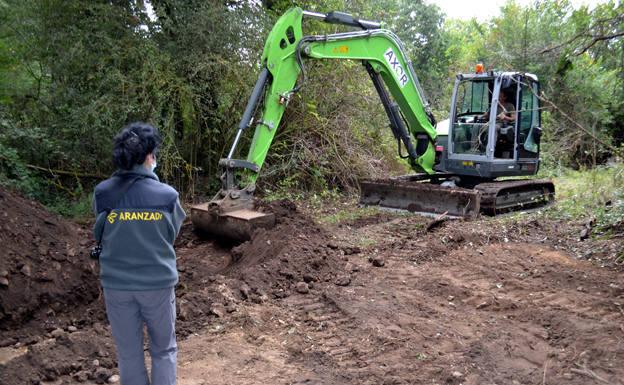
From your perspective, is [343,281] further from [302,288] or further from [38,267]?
[38,267]

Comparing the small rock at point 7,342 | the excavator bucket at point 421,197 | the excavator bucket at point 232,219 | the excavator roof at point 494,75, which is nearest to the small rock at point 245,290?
the excavator bucket at point 232,219

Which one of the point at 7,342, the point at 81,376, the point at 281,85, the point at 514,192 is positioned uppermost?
the point at 281,85

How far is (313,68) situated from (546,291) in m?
6.70

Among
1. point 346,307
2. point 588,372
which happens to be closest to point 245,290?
point 346,307

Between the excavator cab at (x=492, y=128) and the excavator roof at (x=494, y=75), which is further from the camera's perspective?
the excavator cab at (x=492, y=128)

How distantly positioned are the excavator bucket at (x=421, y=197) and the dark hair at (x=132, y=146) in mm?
5921

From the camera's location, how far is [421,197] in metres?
8.58

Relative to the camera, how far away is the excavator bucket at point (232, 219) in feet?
20.7

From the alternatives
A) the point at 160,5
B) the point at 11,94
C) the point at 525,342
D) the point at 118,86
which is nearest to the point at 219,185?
the point at 118,86

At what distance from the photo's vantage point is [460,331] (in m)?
4.25

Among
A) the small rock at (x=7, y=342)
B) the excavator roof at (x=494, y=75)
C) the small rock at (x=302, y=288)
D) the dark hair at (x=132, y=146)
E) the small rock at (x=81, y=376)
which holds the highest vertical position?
the excavator roof at (x=494, y=75)

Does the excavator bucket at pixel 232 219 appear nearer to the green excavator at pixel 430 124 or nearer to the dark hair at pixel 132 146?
the green excavator at pixel 430 124

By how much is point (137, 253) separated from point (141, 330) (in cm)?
47

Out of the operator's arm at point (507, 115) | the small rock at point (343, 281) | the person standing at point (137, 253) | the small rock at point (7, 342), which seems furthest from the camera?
the operator's arm at point (507, 115)
